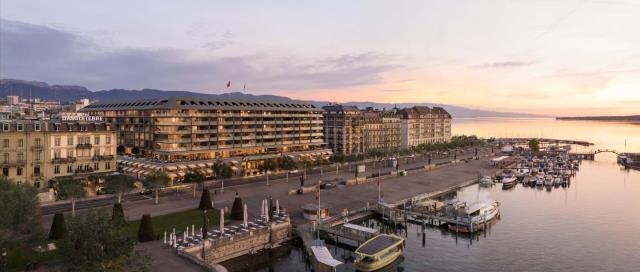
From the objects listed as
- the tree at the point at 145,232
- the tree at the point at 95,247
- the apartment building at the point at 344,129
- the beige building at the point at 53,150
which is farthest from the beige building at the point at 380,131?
the tree at the point at 95,247

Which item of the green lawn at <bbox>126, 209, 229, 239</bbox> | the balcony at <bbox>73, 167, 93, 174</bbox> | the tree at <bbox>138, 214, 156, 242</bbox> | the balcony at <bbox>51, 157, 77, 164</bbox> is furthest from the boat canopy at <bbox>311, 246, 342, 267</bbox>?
the balcony at <bbox>51, 157, 77, 164</bbox>

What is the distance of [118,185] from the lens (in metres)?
73.1

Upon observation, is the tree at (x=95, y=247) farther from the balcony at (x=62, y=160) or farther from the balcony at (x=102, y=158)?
the balcony at (x=102, y=158)

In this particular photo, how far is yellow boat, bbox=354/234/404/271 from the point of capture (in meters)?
54.4

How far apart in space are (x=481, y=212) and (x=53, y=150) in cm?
8141

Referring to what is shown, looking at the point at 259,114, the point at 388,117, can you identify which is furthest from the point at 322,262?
the point at 388,117

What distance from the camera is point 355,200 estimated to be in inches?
3376

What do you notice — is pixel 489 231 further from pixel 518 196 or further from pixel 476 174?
pixel 476 174

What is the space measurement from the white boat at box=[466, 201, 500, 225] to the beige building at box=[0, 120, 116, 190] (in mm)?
73150

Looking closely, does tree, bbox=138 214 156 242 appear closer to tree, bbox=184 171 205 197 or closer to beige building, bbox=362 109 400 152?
tree, bbox=184 171 205 197

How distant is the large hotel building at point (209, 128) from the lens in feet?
360

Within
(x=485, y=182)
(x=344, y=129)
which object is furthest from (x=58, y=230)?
(x=344, y=129)

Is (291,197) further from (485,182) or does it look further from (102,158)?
(485,182)

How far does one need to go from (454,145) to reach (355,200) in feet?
417
